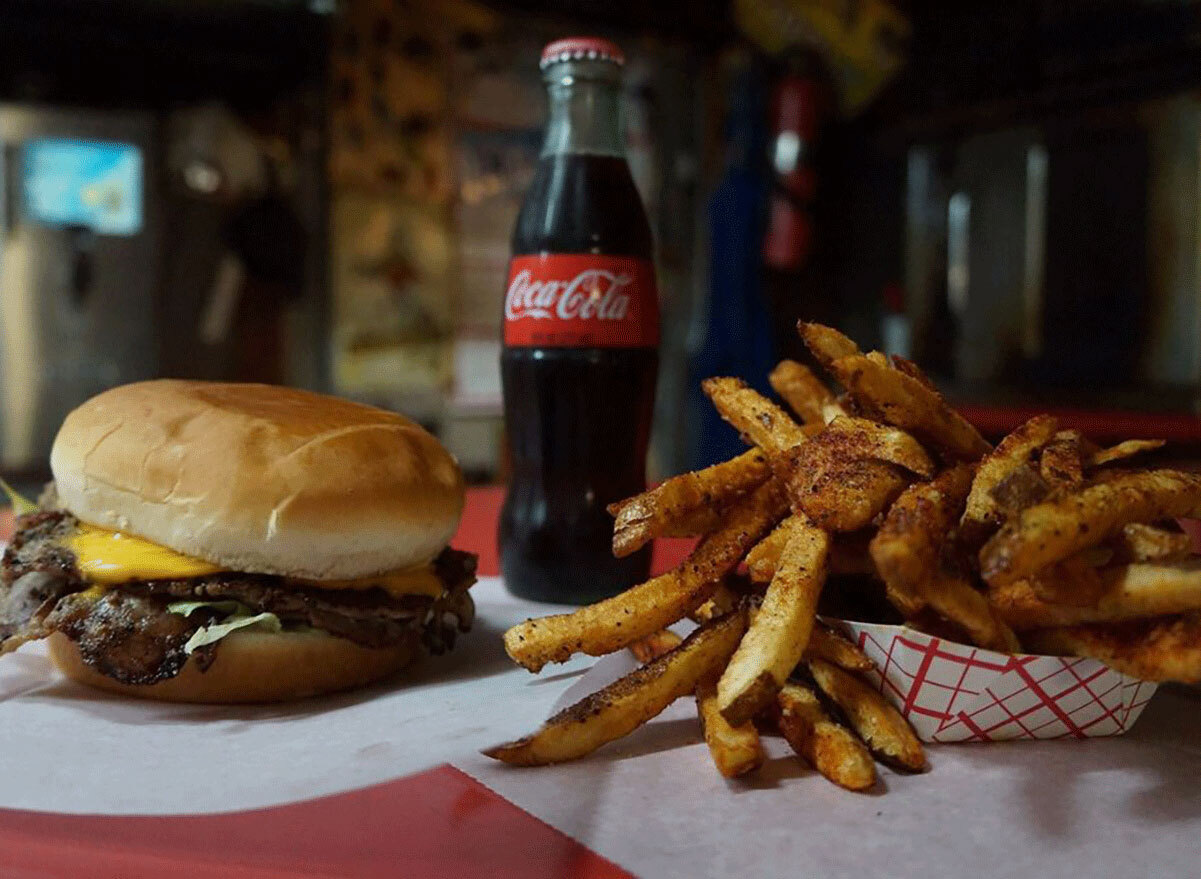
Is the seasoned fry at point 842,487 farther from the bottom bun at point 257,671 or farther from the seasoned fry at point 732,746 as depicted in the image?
the bottom bun at point 257,671

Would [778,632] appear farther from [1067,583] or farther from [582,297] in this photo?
[582,297]

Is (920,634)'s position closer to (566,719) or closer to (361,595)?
(566,719)

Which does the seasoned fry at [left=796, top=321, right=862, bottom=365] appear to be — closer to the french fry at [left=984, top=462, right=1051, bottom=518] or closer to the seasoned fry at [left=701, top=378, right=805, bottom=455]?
the seasoned fry at [left=701, top=378, right=805, bottom=455]

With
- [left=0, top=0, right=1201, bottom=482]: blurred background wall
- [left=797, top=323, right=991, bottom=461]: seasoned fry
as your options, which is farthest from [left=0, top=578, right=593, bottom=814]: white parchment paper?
[left=0, top=0, right=1201, bottom=482]: blurred background wall

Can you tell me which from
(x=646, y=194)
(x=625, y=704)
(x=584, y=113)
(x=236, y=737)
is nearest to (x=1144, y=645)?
(x=625, y=704)

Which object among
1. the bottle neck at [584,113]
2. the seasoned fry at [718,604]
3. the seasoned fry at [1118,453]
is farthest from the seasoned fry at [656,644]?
the bottle neck at [584,113]

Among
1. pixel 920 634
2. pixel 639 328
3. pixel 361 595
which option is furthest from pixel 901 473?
pixel 639 328
